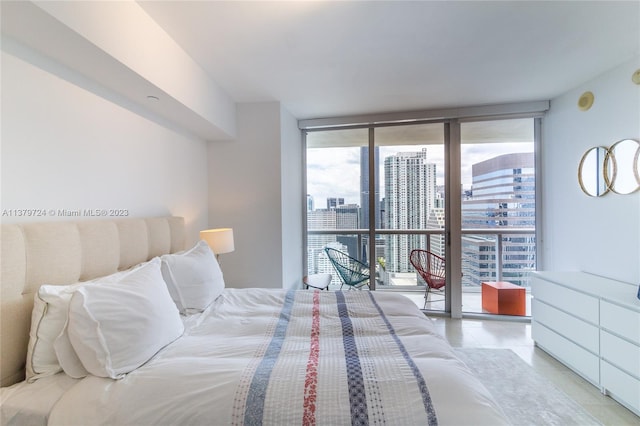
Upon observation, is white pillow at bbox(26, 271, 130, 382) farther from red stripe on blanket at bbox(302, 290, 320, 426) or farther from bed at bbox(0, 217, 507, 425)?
red stripe on blanket at bbox(302, 290, 320, 426)

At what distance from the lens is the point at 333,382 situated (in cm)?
93

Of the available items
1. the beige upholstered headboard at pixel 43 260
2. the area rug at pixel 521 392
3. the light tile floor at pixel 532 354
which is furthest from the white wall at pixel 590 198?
the beige upholstered headboard at pixel 43 260

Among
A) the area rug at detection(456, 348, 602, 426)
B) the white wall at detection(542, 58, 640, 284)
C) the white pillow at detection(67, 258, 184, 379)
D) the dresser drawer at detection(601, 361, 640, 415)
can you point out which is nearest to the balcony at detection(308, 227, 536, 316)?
the white wall at detection(542, 58, 640, 284)

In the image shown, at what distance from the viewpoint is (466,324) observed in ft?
9.70

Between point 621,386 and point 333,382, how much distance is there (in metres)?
2.25

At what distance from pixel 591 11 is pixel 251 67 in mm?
2405

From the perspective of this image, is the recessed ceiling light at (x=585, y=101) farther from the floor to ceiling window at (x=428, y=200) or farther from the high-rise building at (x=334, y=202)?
the high-rise building at (x=334, y=202)

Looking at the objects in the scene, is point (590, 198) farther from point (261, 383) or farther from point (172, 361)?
point (172, 361)

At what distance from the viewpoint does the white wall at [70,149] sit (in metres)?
1.16

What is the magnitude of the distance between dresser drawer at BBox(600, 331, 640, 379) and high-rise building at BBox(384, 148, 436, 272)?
5.94ft

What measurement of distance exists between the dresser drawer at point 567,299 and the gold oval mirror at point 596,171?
101 centimetres

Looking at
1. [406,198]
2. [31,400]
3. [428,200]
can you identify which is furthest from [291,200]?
[31,400]

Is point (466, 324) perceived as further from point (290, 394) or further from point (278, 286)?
point (290, 394)

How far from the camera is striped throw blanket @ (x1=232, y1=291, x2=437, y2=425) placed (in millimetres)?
838
